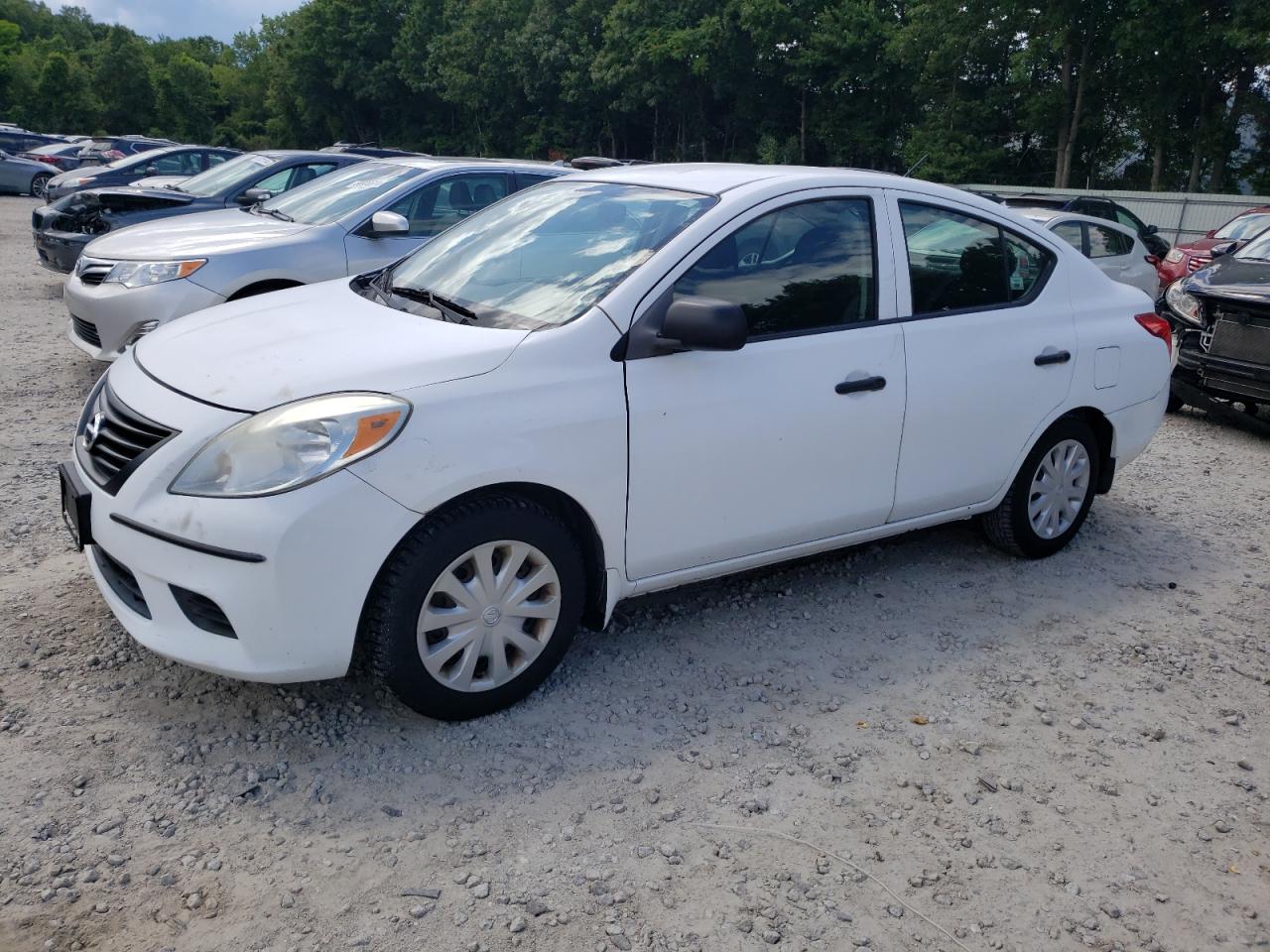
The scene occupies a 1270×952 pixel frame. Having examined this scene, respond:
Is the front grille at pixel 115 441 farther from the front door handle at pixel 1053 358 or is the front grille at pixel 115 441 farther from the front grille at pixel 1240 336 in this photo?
the front grille at pixel 1240 336

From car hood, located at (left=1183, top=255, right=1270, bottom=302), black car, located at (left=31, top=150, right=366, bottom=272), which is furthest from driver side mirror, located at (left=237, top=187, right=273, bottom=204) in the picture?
car hood, located at (left=1183, top=255, right=1270, bottom=302)

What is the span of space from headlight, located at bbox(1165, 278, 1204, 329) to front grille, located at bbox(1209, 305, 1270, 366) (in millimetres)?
170

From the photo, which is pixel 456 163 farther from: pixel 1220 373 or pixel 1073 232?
pixel 1073 232

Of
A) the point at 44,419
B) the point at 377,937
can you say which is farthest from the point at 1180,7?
the point at 377,937

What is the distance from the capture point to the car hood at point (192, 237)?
7113 millimetres

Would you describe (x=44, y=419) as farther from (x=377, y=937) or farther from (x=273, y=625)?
(x=377, y=937)

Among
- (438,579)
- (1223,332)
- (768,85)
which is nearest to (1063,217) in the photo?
(1223,332)

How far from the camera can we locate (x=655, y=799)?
3.15m

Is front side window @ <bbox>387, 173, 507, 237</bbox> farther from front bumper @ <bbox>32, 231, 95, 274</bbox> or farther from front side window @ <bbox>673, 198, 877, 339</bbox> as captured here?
front side window @ <bbox>673, 198, 877, 339</bbox>

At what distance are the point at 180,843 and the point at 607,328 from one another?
76.5 inches

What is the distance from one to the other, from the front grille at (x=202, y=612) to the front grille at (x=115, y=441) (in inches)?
15.5

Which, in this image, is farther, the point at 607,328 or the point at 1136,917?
the point at 607,328

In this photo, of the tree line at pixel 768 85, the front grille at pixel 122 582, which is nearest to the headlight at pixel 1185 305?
the front grille at pixel 122 582

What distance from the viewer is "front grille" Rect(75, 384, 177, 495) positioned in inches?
125
